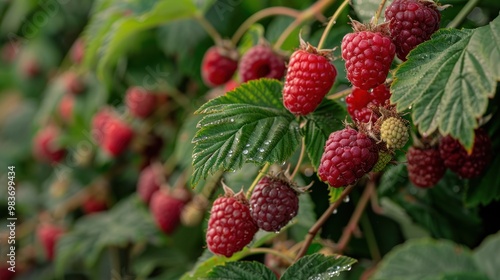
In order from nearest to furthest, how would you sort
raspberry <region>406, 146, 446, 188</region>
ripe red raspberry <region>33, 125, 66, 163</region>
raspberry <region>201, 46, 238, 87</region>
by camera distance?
raspberry <region>406, 146, 446, 188</region>, raspberry <region>201, 46, 238, 87</region>, ripe red raspberry <region>33, 125, 66, 163</region>

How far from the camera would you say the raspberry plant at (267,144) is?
0.71 metres

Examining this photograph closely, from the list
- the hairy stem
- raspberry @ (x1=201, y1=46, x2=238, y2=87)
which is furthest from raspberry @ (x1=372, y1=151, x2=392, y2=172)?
raspberry @ (x1=201, y1=46, x2=238, y2=87)

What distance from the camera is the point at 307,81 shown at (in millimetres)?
774

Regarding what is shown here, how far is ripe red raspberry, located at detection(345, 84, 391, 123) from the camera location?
2.45ft

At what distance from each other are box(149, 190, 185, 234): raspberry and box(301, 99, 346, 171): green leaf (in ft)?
2.43

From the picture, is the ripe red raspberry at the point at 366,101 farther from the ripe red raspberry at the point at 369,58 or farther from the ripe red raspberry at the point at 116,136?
the ripe red raspberry at the point at 116,136

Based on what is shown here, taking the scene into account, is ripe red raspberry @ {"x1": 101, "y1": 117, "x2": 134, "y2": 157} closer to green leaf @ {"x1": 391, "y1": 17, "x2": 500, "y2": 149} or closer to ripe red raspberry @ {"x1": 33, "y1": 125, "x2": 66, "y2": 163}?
ripe red raspberry @ {"x1": 33, "y1": 125, "x2": 66, "y2": 163}

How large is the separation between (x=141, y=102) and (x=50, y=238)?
0.52 m

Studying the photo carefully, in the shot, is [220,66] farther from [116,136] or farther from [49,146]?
[49,146]

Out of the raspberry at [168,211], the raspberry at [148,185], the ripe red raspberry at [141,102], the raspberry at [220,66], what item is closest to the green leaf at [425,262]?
the raspberry at [220,66]

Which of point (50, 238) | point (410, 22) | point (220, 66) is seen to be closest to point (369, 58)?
point (410, 22)

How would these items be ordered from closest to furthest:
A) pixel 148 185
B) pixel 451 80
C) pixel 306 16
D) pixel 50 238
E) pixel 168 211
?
pixel 451 80 → pixel 306 16 → pixel 168 211 → pixel 148 185 → pixel 50 238

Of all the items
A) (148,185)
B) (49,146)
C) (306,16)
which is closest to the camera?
(306,16)

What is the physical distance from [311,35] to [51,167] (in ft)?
4.93
